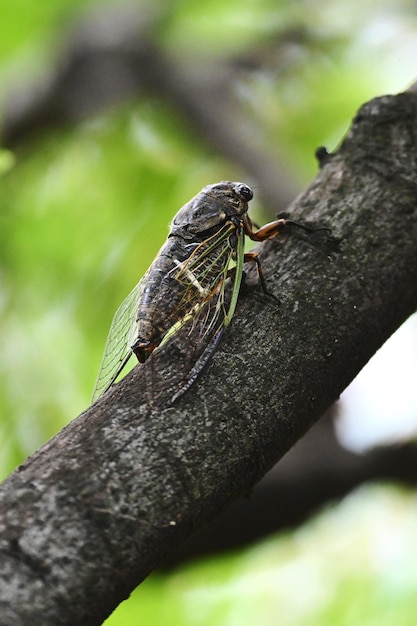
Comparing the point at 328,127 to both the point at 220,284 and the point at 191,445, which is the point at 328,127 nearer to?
the point at 220,284

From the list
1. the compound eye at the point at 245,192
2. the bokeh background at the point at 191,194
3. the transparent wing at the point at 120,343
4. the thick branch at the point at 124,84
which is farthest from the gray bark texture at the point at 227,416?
the thick branch at the point at 124,84

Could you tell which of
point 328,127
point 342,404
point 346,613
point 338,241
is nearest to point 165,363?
point 338,241

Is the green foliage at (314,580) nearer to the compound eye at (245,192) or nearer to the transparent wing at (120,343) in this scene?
the transparent wing at (120,343)

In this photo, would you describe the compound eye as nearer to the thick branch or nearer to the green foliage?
the green foliage

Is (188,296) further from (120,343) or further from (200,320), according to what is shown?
(200,320)

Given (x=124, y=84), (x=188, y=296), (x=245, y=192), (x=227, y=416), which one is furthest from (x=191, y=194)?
(x=227, y=416)

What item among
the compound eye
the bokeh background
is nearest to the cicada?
the compound eye
